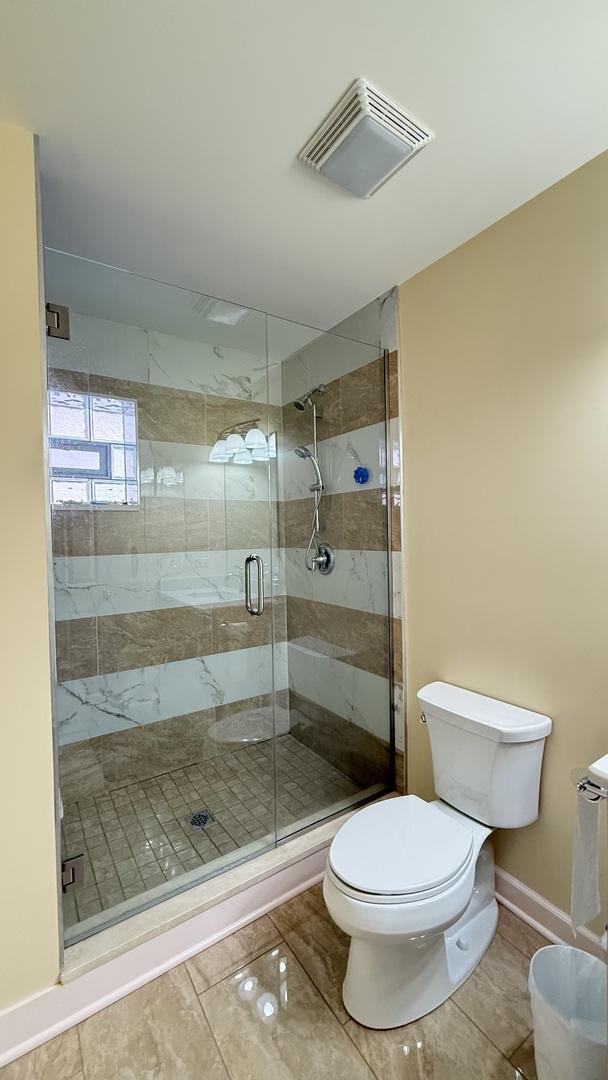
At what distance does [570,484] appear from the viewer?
138 cm

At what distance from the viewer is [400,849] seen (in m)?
1.27

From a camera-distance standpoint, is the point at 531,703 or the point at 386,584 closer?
the point at 531,703

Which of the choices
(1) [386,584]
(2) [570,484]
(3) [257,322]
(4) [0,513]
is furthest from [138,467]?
(2) [570,484]

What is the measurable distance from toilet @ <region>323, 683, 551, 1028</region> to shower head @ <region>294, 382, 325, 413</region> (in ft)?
5.08

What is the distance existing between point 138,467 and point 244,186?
1284mm

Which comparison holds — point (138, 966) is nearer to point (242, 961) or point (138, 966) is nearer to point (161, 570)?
point (242, 961)

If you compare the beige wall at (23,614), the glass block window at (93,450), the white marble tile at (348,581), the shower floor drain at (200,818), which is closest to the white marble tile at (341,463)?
the white marble tile at (348,581)

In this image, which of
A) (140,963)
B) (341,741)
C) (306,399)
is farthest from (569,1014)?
(306,399)

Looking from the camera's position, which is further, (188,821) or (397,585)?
(397,585)

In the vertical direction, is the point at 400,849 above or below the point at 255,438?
below

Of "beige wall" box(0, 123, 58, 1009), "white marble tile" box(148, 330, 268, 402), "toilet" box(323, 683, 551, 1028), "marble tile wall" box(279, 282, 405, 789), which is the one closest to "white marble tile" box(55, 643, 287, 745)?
"marble tile wall" box(279, 282, 405, 789)

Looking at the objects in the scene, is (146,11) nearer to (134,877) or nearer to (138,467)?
(138,467)

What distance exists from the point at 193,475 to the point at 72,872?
1.68 metres

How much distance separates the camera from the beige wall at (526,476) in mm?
1331
